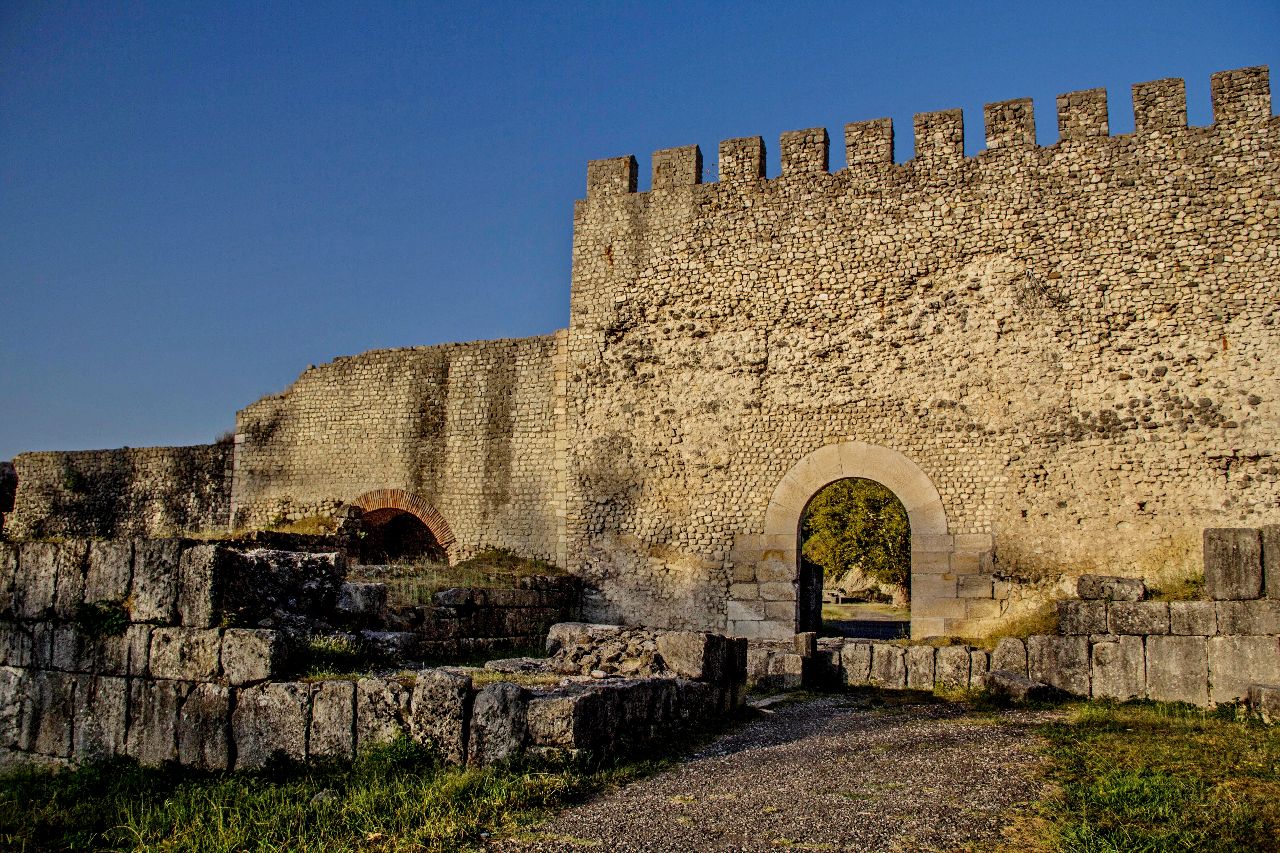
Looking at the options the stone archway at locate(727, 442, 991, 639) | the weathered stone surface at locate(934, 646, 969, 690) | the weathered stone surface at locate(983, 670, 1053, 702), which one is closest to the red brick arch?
the stone archway at locate(727, 442, 991, 639)

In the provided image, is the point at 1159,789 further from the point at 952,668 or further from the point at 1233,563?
the point at 952,668

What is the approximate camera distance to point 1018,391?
515 inches

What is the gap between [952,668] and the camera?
1049cm

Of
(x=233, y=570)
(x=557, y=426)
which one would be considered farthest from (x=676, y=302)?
(x=233, y=570)

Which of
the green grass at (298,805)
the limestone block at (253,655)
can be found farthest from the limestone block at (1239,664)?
the limestone block at (253,655)

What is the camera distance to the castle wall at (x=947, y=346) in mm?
12336

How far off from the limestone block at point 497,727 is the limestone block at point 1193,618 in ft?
21.8

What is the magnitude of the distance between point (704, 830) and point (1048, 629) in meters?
7.31

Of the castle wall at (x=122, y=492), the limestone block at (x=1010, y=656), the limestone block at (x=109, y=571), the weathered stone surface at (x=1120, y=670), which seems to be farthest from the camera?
the castle wall at (x=122, y=492)

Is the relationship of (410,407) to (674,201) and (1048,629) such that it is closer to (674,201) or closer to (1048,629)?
(674,201)

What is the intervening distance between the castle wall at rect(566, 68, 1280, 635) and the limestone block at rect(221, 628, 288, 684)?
8.64 metres

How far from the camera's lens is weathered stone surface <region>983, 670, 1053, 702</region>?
9305mm

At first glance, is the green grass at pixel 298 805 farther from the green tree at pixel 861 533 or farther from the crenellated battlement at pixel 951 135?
the green tree at pixel 861 533

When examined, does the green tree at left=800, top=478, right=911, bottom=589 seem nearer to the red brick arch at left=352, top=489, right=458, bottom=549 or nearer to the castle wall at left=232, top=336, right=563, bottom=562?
the castle wall at left=232, top=336, right=563, bottom=562
